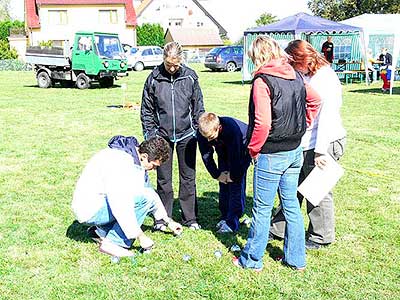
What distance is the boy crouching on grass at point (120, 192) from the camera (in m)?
3.98

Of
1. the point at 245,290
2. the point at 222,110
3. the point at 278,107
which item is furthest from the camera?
the point at 222,110

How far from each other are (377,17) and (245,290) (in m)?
19.2

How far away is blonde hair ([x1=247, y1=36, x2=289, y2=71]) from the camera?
3537 millimetres

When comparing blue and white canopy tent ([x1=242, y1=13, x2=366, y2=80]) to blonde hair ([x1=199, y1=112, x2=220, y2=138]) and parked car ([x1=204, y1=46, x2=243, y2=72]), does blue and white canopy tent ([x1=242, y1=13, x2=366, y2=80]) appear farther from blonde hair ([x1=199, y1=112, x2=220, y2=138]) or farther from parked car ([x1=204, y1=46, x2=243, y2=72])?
blonde hair ([x1=199, y1=112, x2=220, y2=138])

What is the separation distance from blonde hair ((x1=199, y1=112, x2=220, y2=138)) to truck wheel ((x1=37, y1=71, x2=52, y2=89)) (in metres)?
16.8

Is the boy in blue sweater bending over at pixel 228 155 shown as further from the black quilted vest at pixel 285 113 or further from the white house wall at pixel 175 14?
the white house wall at pixel 175 14

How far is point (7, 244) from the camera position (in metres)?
4.65

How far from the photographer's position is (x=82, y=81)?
19375 millimetres

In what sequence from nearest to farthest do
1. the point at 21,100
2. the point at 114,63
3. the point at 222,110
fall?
the point at 222,110 → the point at 21,100 → the point at 114,63

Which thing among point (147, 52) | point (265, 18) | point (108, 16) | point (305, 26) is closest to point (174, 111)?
point (305, 26)

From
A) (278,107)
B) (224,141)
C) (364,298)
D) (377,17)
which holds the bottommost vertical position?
(364,298)

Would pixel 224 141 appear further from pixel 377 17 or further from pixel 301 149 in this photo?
pixel 377 17

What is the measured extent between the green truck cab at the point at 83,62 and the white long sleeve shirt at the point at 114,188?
49.9 feet

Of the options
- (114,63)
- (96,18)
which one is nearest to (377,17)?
(114,63)
